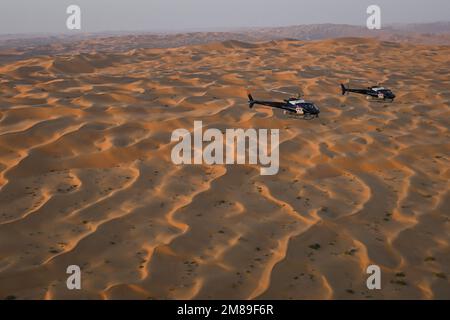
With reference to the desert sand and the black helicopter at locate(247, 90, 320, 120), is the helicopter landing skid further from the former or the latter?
the desert sand

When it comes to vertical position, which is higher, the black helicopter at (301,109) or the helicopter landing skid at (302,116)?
the black helicopter at (301,109)

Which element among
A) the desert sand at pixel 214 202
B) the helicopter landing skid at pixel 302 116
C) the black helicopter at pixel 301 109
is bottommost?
the desert sand at pixel 214 202

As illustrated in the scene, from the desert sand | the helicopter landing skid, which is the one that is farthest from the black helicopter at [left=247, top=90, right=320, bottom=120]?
the desert sand

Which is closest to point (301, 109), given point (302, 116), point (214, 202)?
point (302, 116)

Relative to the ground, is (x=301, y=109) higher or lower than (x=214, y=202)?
higher

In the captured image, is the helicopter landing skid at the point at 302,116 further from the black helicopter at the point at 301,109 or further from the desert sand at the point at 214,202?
the desert sand at the point at 214,202

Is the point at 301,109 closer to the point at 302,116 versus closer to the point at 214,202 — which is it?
the point at 302,116

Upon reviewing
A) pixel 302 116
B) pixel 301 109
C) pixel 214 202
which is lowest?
pixel 214 202

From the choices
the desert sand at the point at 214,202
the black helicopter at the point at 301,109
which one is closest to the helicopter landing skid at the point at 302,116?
the black helicopter at the point at 301,109
